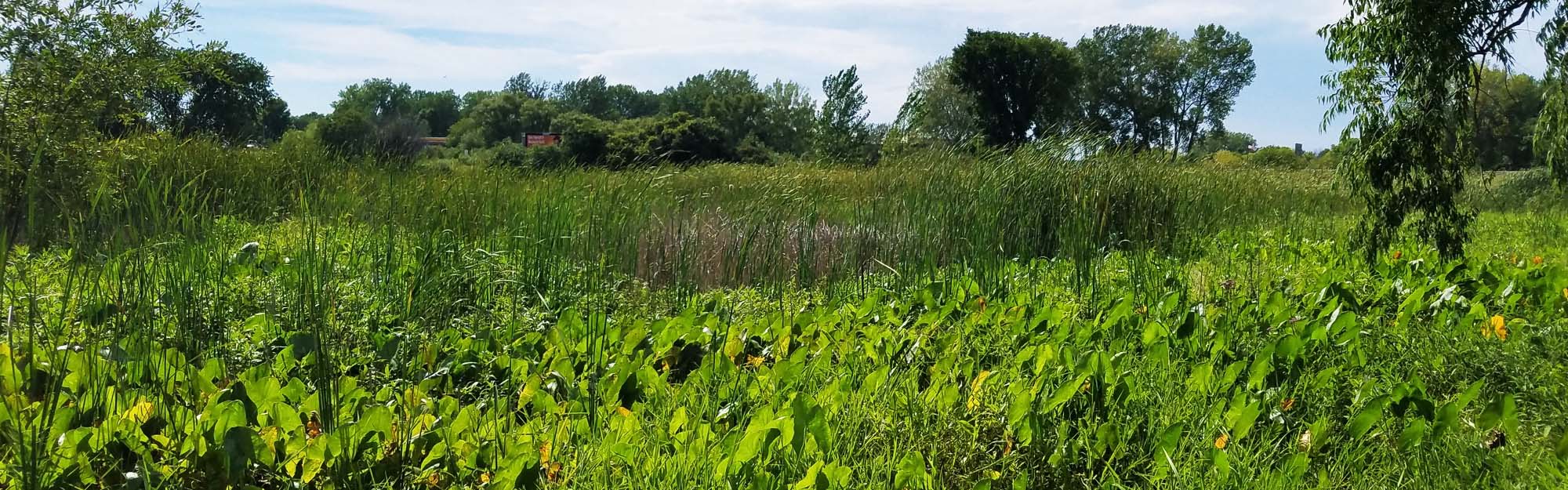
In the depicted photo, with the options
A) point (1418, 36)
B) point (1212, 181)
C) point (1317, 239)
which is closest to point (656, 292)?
point (1418, 36)

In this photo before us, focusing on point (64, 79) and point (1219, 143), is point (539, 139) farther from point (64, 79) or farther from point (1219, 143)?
point (64, 79)

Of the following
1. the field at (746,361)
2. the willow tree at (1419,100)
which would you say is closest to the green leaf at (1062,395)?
the field at (746,361)

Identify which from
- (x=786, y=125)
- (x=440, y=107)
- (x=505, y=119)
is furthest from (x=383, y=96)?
(x=786, y=125)

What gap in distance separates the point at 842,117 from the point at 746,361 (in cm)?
2553

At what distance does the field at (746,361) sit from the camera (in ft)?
5.96

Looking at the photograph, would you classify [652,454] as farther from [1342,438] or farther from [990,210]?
[990,210]

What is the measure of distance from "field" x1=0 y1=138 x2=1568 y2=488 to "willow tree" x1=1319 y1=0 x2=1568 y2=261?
261 mm

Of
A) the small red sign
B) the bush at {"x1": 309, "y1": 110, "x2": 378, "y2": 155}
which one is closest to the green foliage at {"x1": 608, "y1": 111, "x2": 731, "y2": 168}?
the small red sign

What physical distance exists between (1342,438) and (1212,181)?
21.6 ft

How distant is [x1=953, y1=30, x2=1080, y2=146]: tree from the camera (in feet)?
102

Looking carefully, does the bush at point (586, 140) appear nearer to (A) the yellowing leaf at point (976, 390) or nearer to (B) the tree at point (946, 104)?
(B) the tree at point (946, 104)

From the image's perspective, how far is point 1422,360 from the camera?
274 cm

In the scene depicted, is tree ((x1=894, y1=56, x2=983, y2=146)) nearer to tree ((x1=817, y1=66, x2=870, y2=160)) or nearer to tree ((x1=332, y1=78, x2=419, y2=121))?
tree ((x1=817, y1=66, x2=870, y2=160))

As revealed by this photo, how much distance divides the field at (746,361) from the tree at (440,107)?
209 ft
